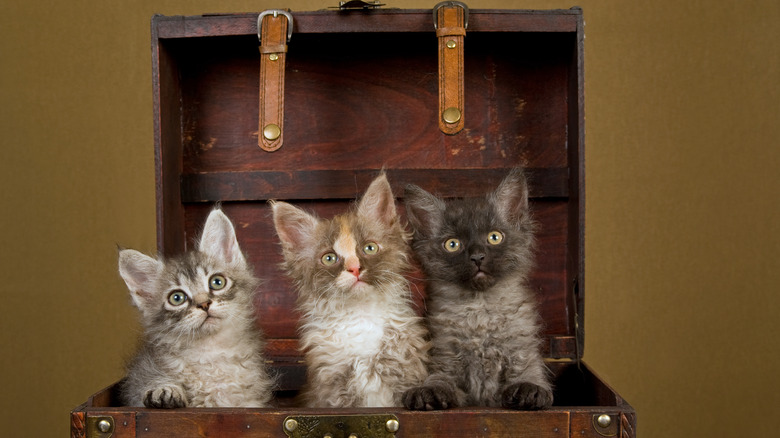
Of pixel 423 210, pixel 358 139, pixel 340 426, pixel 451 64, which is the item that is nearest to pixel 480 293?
pixel 423 210

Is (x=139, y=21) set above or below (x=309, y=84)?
above

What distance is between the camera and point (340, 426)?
179 cm

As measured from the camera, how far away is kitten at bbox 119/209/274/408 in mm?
1921

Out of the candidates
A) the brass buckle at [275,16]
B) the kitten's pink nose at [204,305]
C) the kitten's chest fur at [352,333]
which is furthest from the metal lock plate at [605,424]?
the brass buckle at [275,16]

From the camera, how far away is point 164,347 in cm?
195

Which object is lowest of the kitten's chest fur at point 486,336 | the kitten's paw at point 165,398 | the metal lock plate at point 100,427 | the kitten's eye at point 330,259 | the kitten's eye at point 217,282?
the metal lock plate at point 100,427

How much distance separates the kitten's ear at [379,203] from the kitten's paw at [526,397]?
20.8 inches

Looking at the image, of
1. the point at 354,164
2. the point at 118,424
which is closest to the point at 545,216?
the point at 354,164

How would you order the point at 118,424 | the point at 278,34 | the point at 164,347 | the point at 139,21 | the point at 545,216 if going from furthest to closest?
the point at 139,21 → the point at 545,216 → the point at 278,34 → the point at 164,347 → the point at 118,424

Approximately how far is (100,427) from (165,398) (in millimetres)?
153

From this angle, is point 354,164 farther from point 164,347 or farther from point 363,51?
point 164,347

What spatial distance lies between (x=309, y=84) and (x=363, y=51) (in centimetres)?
19

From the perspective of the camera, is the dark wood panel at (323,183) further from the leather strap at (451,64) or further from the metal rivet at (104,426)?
the metal rivet at (104,426)

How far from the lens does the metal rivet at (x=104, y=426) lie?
1.81 metres
